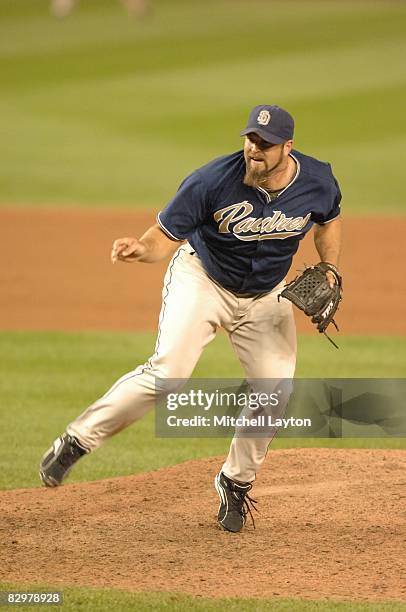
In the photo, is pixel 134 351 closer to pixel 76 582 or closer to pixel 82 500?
pixel 82 500

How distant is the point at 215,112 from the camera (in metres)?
22.5

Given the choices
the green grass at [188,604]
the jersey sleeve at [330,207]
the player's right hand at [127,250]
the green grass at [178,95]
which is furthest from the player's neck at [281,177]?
the green grass at [178,95]

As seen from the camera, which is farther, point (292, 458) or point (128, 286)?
point (128, 286)

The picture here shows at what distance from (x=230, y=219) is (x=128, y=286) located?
22.9ft

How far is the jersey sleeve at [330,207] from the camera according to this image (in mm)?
6254

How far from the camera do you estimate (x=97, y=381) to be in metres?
9.47

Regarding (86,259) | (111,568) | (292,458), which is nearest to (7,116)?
(86,259)

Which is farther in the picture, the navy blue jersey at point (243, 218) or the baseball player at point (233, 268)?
the navy blue jersey at point (243, 218)

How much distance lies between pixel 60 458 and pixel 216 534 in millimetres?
947

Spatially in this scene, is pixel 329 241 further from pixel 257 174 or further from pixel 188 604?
pixel 188 604

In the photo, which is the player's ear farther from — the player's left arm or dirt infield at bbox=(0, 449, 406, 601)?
dirt infield at bbox=(0, 449, 406, 601)

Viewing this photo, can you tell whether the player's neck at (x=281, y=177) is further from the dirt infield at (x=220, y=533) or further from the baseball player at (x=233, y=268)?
the dirt infield at (x=220, y=533)

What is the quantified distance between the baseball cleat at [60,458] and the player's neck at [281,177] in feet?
5.35

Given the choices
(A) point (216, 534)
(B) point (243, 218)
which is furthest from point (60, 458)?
(B) point (243, 218)
